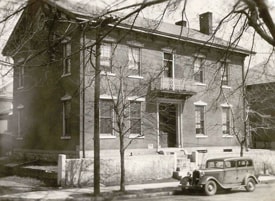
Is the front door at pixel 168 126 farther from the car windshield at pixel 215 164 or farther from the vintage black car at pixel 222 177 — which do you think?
the vintage black car at pixel 222 177

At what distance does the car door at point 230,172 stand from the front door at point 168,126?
8373 millimetres

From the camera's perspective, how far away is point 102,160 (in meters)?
17.9

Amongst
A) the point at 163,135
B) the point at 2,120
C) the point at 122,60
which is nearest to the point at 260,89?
the point at 163,135

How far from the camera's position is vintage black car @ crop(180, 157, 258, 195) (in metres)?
15.8

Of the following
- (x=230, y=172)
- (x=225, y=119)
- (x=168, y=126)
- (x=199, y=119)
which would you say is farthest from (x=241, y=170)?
(x=225, y=119)

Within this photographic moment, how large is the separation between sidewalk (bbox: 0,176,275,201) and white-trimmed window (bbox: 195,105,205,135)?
9.24 metres

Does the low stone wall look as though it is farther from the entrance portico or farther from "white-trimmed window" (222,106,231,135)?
"white-trimmed window" (222,106,231,135)

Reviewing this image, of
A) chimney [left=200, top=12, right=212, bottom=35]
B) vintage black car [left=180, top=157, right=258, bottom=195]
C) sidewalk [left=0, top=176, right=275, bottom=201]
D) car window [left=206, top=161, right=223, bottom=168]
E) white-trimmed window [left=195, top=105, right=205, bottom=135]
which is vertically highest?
chimney [left=200, top=12, right=212, bottom=35]

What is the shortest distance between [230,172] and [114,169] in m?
5.45

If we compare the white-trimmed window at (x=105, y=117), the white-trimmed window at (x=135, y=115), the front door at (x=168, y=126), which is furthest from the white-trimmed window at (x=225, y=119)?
the white-trimmed window at (x=105, y=117)

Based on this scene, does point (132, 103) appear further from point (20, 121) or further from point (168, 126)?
point (20, 121)

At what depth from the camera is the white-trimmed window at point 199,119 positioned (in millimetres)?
26547

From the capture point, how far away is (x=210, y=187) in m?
15.7

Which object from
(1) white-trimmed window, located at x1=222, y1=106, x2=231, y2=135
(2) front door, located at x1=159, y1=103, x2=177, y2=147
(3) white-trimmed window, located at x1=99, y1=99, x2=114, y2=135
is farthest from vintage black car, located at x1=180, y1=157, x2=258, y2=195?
(1) white-trimmed window, located at x1=222, y1=106, x2=231, y2=135
